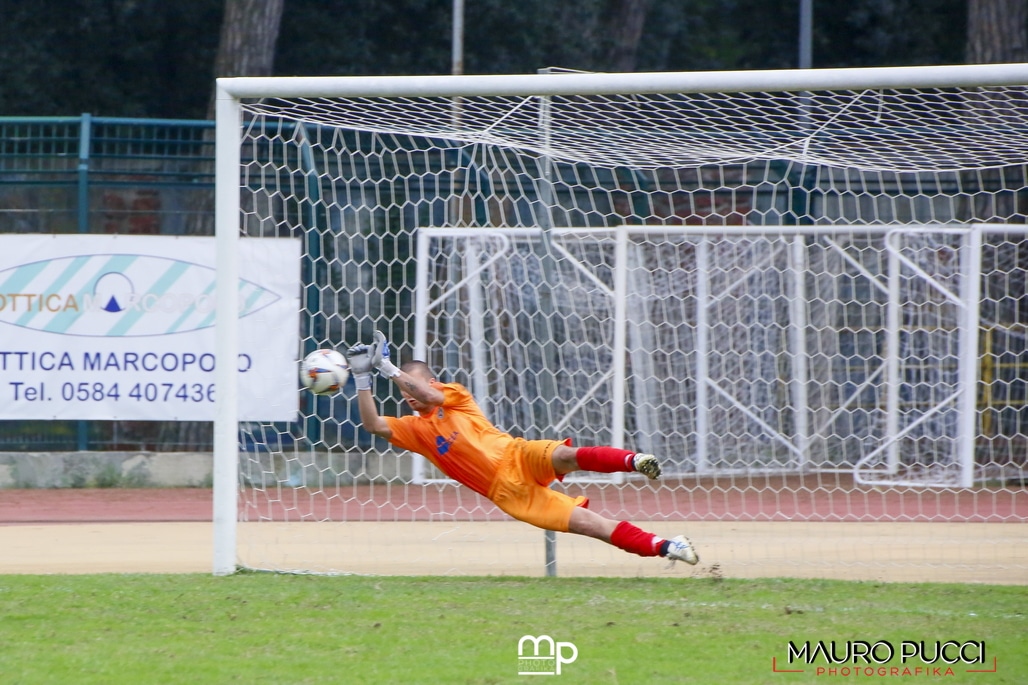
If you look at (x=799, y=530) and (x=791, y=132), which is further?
(x=799, y=530)

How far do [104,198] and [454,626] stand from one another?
7.42 meters

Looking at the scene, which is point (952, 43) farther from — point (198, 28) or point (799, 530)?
point (799, 530)

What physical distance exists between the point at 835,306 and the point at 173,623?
288 inches

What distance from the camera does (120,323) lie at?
11.0 meters

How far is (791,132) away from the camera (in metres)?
7.74

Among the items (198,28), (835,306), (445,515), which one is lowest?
(445,515)

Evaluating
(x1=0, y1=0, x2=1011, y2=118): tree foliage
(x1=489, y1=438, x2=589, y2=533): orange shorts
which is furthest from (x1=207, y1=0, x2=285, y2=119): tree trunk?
(x1=489, y1=438, x2=589, y2=533): orange shorts

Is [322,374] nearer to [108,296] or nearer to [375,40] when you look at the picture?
[108,296]

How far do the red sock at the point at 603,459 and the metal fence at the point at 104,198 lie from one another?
6011 millimetres

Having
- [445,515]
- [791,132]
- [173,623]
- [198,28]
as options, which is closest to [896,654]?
[173,623]

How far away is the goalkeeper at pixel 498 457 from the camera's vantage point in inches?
256

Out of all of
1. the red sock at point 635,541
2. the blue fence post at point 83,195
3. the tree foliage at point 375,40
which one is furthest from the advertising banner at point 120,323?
the tree foliage at point 375,40

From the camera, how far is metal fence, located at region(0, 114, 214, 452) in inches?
444

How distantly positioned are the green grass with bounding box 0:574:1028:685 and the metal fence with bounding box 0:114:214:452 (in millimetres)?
4768
